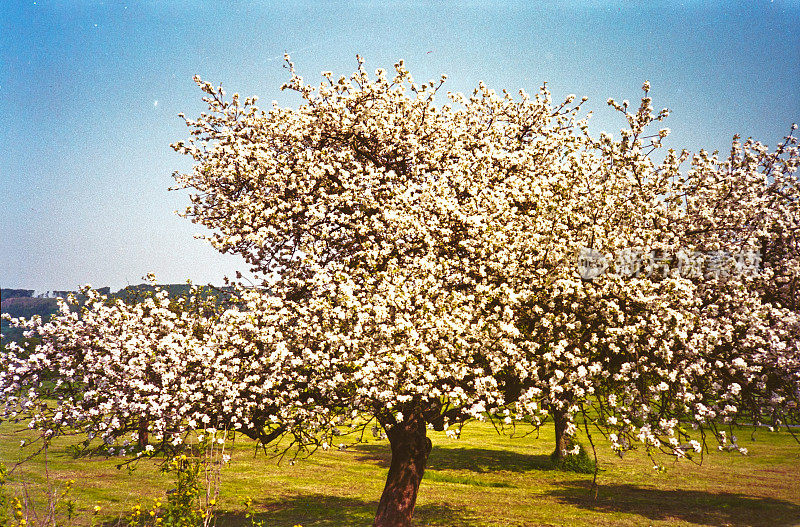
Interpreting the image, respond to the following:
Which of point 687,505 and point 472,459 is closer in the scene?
point 687,505

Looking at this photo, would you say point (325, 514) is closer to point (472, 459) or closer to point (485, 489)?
point (485, 489)

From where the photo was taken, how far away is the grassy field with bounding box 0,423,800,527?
83.5 ft

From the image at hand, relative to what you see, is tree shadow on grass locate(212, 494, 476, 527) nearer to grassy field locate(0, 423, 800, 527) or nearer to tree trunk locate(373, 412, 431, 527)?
grassy field locate(0, 423, 800, 527)

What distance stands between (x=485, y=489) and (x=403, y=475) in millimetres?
16810

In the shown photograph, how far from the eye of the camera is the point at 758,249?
16.4 metres

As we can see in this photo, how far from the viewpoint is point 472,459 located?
153ft

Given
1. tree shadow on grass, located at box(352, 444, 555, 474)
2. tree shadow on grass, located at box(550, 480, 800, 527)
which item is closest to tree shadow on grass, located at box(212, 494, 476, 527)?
tree shadow on grass, located at box(550, 480, 800, 527)

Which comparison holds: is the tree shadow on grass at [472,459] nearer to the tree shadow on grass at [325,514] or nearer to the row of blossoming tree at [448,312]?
the tree shadow on grass at [325,514]

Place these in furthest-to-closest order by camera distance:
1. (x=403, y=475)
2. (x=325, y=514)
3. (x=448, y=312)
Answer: (x=325, y=514) → (x=403, y=475) → (x=448, y=312)

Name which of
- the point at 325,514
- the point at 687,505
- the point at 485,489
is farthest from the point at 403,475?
the point at 687,505

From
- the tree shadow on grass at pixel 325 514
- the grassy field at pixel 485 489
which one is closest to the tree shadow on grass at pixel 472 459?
the grassy field at pixel 485 489

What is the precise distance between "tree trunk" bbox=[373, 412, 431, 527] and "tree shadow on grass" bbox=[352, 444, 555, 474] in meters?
22.9

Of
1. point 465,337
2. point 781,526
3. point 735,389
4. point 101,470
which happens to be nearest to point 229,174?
point 465,337

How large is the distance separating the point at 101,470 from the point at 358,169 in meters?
33.9
